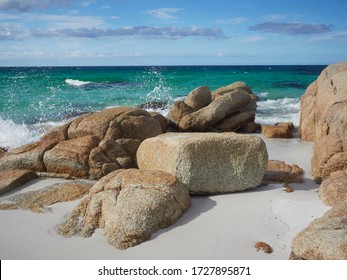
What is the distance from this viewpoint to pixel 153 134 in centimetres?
943

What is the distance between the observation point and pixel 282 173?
796 centimetres

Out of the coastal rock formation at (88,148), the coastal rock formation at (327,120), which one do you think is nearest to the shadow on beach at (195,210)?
the coastal rock formation at (327,120)

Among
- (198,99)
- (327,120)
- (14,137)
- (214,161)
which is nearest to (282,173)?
(214,161)

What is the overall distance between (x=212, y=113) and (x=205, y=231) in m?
8.85

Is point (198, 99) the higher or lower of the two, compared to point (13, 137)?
higher

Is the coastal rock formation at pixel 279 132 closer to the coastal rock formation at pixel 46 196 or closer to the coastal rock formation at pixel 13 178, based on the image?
the coastal rock formation at pixel 46 196

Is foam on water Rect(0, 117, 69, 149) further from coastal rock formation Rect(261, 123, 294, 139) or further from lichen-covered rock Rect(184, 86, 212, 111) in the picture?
coastal rock formation Rect(261, 123, 294, 139)

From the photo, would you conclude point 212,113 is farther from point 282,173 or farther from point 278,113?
point 278,113

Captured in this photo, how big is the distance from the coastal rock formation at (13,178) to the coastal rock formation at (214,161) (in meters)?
2.82

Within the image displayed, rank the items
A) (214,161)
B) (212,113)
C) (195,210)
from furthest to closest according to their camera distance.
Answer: (212,113) < (214,161) < (195,210)

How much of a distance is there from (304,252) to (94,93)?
29.3 meters

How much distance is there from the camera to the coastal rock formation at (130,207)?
5.34m

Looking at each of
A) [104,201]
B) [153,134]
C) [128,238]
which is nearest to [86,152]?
[153,134]
